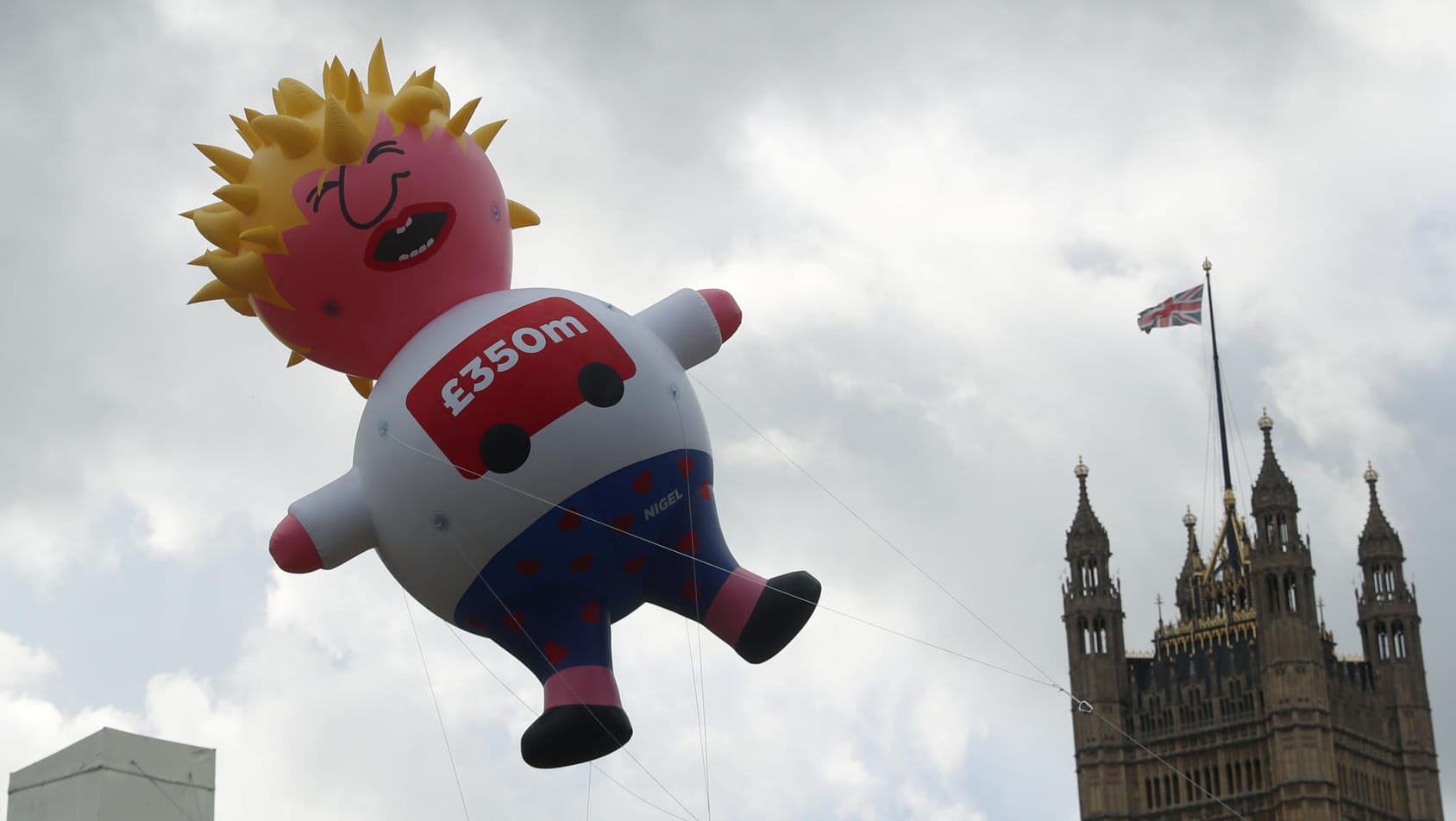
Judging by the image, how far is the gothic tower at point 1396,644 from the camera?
281 feet

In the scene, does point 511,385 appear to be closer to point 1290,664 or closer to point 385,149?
point 385,149

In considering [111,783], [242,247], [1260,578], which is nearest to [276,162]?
[242,247]

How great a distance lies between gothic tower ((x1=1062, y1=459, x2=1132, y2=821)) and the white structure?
69600 mm


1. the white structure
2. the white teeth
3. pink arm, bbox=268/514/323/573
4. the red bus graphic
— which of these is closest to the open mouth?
the white teeth

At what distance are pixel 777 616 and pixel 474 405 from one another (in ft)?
10.5

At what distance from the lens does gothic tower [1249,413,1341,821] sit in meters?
81.4

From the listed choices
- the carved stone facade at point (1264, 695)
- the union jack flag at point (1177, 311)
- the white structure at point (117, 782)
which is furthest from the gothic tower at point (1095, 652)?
the white structure at point (117, 782)

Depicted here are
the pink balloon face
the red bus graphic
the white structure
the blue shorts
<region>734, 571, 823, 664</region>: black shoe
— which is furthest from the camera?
the pink balloon face

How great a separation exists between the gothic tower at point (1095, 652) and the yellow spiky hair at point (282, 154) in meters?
65.7

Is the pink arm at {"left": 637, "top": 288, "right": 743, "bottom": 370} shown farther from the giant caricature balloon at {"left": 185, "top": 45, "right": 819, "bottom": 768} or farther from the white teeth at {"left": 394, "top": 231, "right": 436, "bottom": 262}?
the white teeth at {"left": 394, "top": 231, "right": 436, "bottom": 262}

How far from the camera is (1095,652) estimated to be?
8644cm

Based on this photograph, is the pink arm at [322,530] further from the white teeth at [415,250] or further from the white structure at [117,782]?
the white structure at [117,782]

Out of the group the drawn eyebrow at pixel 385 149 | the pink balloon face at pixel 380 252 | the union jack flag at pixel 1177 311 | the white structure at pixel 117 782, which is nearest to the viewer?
the white structure at pixel 117 782

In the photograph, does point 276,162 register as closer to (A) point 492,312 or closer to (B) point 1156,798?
(A) point 492,312
